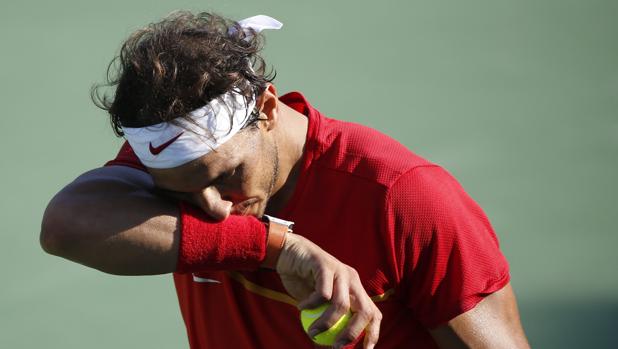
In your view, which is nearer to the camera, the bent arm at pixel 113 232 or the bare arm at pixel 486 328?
the bent arm at pixel 113 232

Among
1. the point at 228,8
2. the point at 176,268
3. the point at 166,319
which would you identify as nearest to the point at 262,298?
the point at 176,268

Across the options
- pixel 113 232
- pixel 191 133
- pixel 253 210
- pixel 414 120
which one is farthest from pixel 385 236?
pixel 414 120

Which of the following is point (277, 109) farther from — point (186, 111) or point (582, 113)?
point (582, 113)

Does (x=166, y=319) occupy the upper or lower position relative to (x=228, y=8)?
lower

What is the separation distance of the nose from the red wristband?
2 centimetres

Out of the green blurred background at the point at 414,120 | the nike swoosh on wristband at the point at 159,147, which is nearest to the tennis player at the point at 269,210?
the nike swoosh on wristband at the point at 159,147

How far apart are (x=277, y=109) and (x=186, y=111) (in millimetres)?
302

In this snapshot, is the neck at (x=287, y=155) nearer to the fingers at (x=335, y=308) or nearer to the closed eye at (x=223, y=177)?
the closed eye at (x=223, y=177)

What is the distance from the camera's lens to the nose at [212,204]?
2.56 meters

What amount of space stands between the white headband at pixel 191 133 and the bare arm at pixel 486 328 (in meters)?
0.67

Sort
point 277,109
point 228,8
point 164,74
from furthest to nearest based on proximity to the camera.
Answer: point 228,8, point 277,109, point 164,74

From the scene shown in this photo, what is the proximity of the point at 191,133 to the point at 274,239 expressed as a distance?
11.6 inches

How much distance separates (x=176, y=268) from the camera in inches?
102

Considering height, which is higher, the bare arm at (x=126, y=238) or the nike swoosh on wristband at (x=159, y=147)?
the nike swoosh on wristband at (x=159, y=147)
